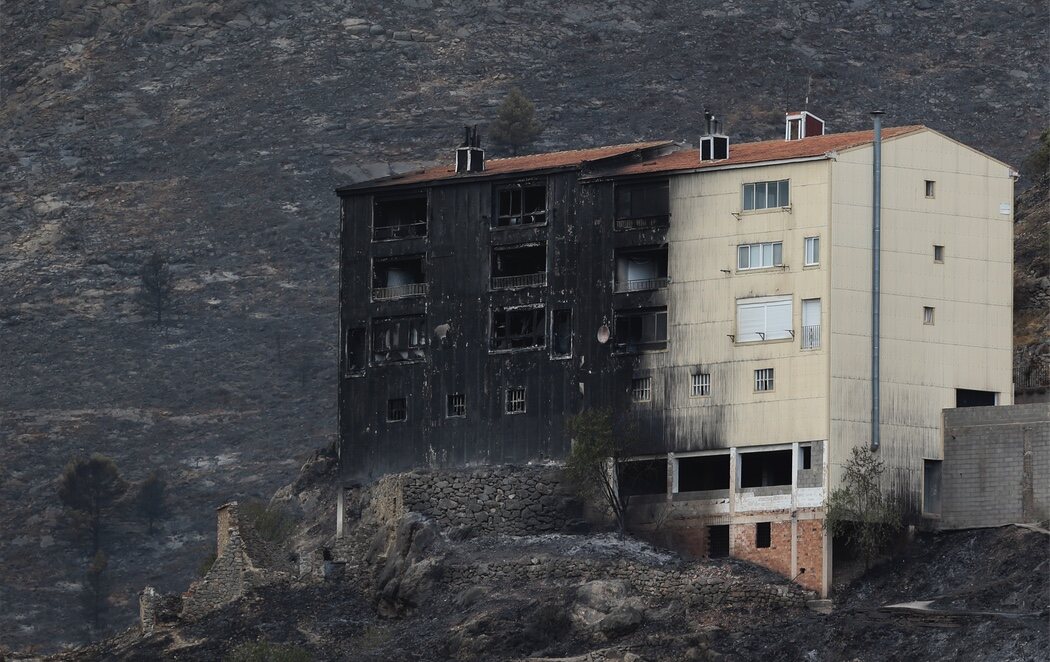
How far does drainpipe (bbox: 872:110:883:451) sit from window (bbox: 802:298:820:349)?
2047mm

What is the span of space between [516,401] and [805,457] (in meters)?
11.6

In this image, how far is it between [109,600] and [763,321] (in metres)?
54.6

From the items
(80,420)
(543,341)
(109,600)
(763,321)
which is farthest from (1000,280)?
(80,420)

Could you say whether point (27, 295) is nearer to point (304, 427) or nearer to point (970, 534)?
point (304, 427)

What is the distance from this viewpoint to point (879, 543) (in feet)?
317

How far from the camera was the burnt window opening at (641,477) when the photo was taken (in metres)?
101

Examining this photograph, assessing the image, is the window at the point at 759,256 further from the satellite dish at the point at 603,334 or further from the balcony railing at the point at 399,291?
the balcony railing at the point at 399,291

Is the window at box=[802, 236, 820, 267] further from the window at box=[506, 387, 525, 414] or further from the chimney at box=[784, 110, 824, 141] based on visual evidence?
the window at box=[506, 387, 525, 414]

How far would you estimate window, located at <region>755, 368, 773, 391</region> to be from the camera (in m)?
98.4

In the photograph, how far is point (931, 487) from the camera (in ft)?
326

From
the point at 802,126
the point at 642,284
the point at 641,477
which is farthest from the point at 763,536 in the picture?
the point at 802,126

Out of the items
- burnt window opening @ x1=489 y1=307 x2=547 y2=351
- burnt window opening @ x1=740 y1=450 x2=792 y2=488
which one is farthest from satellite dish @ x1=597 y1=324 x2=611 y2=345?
burnt window opening @ x1=740 y1=450 x2=792 y2=488

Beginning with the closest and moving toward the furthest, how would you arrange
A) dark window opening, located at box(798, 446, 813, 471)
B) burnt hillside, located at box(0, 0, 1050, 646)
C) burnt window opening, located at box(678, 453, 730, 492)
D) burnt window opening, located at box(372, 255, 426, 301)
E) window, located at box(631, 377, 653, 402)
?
dark window opening, located at box(798, 446, 813, 471), burnt window opening, located at box(678, 453, 730, 492), window, located at box(631, 377, 653, 402), burnt window opening, located at box(372, 255, 426, 301), burnt hillside, located at box(0, 0, 1050, 646)

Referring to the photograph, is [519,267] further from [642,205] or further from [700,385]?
[700,385]
